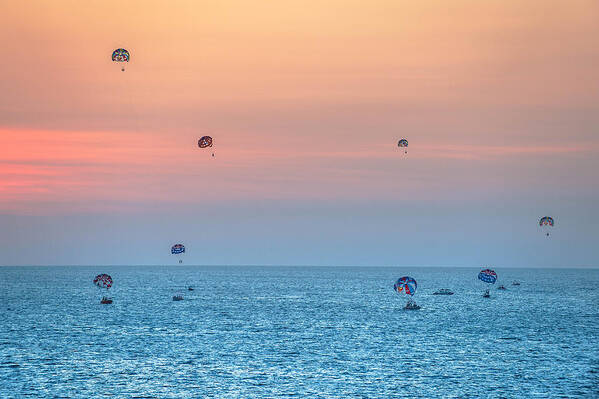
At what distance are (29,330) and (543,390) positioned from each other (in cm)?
8898

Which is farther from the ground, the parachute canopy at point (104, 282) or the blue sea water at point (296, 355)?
the parachute canopy at point (104, 282)

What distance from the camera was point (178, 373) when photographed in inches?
3241

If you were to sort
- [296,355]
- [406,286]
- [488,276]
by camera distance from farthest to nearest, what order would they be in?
[488,276], [406,286], [296,355]

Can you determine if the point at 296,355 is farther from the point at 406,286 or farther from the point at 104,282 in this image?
the point at 104,282

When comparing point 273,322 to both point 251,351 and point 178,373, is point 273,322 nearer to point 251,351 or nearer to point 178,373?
point 251,351

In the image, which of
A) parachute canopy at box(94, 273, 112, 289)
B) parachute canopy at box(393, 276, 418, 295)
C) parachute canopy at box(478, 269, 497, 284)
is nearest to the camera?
parachute canopy at box(393, 276, 418, 295)

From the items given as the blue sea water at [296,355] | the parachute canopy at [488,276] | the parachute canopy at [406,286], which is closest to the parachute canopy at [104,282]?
the blue sea water at [296,355]

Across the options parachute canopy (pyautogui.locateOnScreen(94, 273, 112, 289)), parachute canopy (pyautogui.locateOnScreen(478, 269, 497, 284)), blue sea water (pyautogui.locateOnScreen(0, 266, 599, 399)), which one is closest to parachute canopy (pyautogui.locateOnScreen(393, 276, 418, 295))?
blue sea water (pyautogui.locateOnScreen(0, 266, 599, 399))

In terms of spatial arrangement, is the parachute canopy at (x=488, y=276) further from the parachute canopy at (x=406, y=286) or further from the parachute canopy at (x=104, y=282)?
the parachute canopy at (x=104, y=282)

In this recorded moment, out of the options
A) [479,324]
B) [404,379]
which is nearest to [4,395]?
[404,379]

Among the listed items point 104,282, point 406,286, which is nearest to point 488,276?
point 406,286

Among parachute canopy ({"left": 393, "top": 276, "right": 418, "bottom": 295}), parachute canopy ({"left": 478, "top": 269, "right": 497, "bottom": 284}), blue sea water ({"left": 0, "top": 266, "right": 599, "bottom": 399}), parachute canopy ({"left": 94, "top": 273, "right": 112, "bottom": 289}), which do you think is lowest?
blue sea water ({"left": 0, "top": 266, "right": 599, "bottom": 399})

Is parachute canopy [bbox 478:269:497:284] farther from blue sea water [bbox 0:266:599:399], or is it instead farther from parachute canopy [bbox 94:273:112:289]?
parachute canopy [bbox 94:273:112:289]

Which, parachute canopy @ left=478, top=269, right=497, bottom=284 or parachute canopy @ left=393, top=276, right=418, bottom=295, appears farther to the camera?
parachute canopy @ left=478, top=269, right=497, bottom=284
